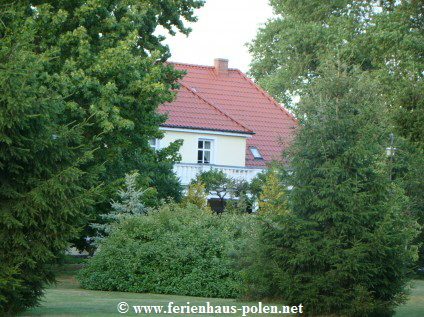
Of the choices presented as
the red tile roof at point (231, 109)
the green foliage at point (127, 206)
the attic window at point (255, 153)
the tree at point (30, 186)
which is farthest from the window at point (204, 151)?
the tree at point (30, 186)

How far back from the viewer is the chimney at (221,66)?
166ft

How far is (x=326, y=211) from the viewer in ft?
53.1

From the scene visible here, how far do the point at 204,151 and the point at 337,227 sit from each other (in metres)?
28.1

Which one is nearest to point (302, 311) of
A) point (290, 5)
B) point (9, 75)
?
point (9, 75)

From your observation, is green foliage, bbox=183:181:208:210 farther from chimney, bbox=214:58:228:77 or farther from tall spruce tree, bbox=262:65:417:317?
chimney, bbox=214:58:228:77

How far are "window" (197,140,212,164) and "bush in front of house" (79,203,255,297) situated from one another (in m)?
19.0

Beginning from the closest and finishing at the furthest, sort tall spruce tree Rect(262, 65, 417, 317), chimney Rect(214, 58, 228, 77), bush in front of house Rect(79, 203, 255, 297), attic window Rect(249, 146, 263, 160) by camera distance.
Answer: tall spruce tree Rect(262, 65, 417, 317) → bush in front of house Rect(79, 203, 255, 297) → attic window Rect(249, 146, 263, 160) → chimney Rect(214, 58, 228, 77)

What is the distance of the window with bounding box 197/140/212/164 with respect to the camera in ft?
145

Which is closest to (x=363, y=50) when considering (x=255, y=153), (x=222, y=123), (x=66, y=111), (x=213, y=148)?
(x=255, y=153)

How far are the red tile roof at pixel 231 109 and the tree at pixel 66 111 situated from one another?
10914 mm

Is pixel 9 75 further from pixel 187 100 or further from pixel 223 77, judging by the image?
pixel 223 77

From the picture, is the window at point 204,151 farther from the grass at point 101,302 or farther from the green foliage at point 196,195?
the grass at point 101,302

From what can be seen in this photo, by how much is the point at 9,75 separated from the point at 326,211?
6.31m

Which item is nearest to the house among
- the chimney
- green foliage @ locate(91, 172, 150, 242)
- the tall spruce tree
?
the chimney
